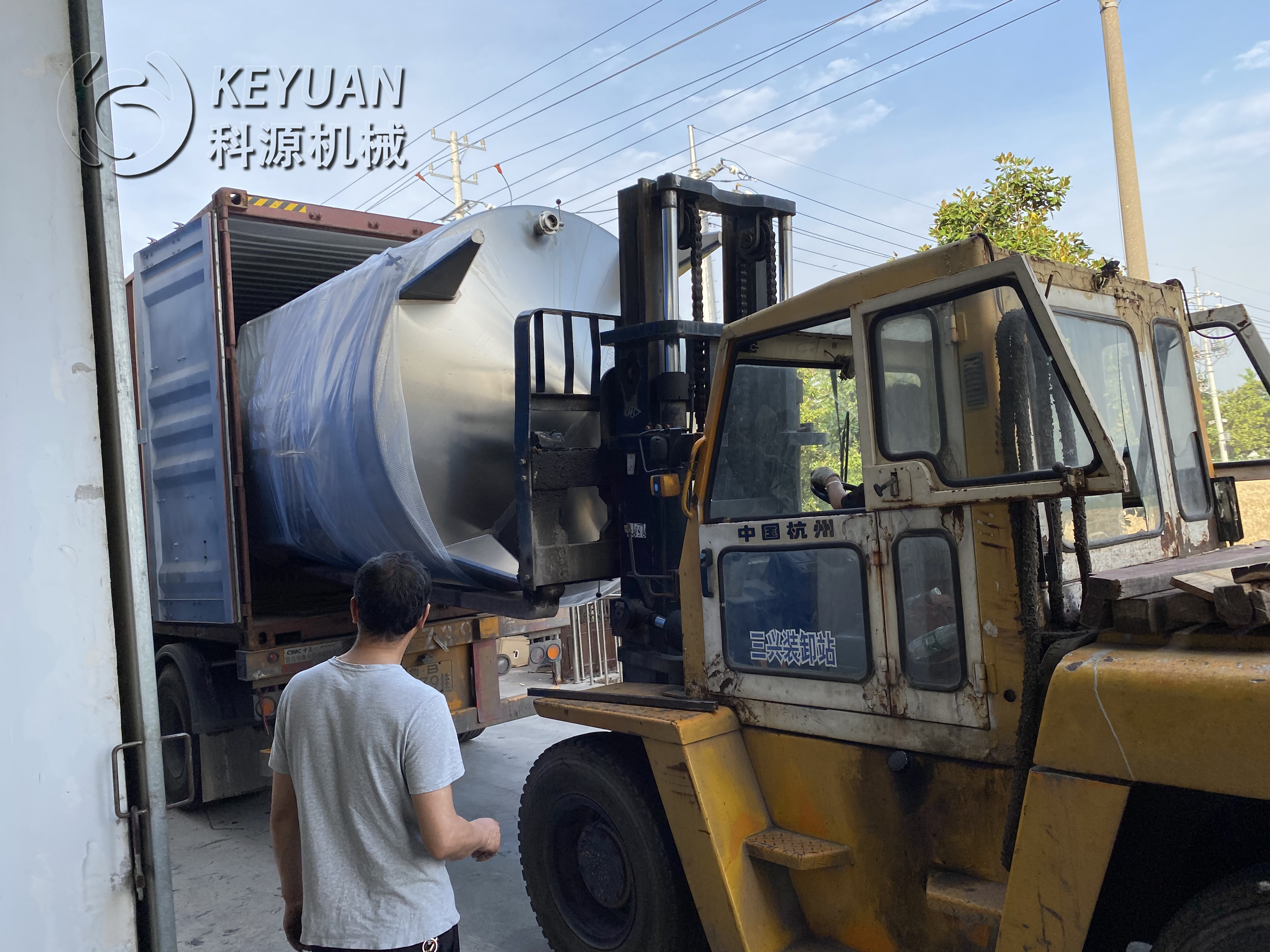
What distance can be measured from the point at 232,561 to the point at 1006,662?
12.9 ft

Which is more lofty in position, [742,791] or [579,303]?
[579,303]

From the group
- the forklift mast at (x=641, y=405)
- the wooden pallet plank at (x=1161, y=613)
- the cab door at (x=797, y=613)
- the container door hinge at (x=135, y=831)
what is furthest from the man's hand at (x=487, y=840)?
the forklift mast at (x=641, y=405)

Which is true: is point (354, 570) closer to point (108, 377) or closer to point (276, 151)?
point (276, 151)

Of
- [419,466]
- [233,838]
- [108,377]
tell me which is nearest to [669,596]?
[419,466]

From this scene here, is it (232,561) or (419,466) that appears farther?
(232,561)

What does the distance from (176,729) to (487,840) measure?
4.46 meters

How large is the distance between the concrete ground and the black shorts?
1.58 meters

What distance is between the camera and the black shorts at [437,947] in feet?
6.54

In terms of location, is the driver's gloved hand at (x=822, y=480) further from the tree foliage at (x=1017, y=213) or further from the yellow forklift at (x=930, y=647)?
the tree foliage at (x=1017, y=213)

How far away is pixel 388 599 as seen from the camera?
2057 millimetres

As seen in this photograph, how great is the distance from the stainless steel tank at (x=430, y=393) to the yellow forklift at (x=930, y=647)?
0.58 m

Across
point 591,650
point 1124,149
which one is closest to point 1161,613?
point 591,650

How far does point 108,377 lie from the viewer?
1899 millimetres

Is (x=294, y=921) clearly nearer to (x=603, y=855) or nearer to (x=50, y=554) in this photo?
(x=50, y=554)
